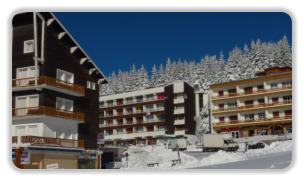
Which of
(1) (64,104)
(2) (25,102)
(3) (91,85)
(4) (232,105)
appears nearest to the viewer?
(2) (25,102)

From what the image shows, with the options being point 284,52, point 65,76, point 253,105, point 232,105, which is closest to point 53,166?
point 65,76

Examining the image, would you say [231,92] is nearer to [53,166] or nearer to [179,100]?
[179,100]

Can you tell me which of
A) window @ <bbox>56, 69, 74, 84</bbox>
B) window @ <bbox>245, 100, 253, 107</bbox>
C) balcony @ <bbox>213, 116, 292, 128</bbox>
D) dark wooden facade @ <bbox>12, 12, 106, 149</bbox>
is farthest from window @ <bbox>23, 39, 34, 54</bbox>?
window @ <bbox>245, 100, 253, 107</bbox>

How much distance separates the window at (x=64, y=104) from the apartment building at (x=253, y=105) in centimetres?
829

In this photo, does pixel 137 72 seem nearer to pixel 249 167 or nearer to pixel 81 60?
pixel 81 60

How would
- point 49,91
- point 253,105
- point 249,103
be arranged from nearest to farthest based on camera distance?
point 49,91 → point 253,105 → point 249,103

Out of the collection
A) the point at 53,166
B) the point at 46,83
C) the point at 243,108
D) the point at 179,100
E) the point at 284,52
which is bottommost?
the point at 53,166

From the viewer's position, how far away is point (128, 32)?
17453 millimetres

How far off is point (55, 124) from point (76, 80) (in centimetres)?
233

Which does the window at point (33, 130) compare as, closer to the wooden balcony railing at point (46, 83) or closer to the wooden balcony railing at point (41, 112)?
the wooden balcony railing at point (41, 112)

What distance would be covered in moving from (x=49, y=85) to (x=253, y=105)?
48.6 ft

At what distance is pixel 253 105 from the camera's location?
91.4ft
